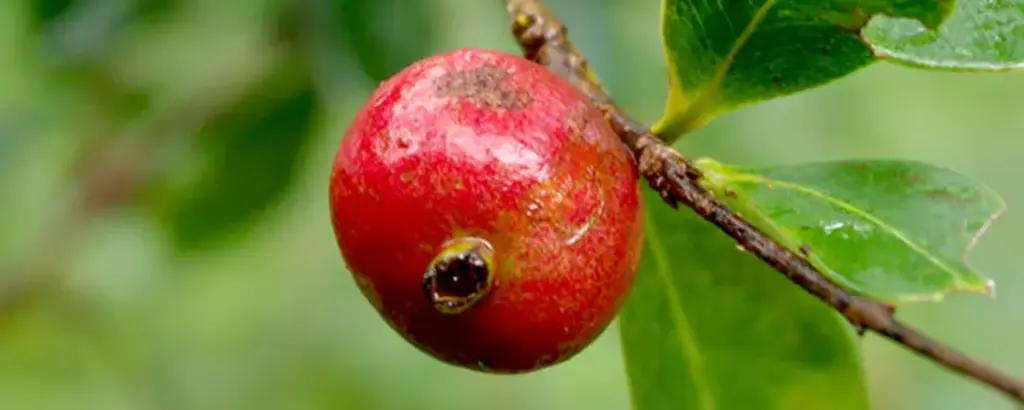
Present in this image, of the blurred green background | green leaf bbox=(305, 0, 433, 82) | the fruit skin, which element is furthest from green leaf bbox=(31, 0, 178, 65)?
the fruit skin

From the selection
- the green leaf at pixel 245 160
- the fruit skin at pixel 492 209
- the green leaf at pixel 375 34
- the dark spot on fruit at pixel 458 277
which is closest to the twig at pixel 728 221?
the fruit skin at pixel 492 209

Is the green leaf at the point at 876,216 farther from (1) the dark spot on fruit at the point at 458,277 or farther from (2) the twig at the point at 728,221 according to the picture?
(1) the dark spot on fruit at the point at 458,277

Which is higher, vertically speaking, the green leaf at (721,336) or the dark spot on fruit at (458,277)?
the dark spot on fruit at (458,277)

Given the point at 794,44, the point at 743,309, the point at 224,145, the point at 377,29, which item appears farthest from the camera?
the point at 224,145

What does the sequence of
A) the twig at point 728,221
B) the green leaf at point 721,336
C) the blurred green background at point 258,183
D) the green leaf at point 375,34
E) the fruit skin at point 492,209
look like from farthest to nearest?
1. the blurred green background at point 258,183
2. the green leaf at point 375,34
3. the green leaf at point 721,336
4. the fruit skin at point 492,209
5. the twig at point 728,221

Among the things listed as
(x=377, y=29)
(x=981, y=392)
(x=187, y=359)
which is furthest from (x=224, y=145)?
(x=981, y=392)

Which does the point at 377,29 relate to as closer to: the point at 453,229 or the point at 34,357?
the point at 453,229

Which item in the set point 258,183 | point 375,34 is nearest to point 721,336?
point 375,34
